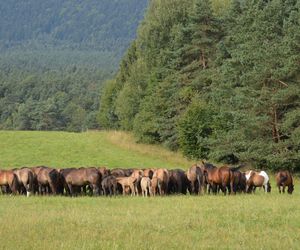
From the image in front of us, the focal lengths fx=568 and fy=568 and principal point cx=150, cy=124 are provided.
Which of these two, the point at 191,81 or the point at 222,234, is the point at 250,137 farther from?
the point at 222,234

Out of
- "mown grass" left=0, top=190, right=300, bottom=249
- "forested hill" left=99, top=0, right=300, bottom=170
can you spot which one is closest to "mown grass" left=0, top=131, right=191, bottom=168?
"forested hill" left=99, top=0, right=300, bottom=170

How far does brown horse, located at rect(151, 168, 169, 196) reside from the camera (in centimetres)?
2520

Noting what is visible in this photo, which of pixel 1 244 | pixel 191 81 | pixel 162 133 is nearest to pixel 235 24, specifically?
pixel 191 81

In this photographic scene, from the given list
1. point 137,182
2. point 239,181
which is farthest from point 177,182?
point 239,181

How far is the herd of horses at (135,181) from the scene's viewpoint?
25759mm

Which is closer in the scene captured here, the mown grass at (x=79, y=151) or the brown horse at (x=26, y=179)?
the brown horse at (x=26, y=179)

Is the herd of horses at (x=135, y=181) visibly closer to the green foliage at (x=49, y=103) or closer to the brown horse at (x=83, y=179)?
the brown horse at (x=83, y=179)

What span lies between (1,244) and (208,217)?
21.4ft

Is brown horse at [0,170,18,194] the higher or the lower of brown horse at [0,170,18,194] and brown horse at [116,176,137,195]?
the higher

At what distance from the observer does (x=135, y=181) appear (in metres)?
25.8

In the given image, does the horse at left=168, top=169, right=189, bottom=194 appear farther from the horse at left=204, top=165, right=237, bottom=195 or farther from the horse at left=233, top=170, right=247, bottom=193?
the horse at left=233, top=170, right=247, bottom=193

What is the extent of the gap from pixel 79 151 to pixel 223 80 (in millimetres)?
15079

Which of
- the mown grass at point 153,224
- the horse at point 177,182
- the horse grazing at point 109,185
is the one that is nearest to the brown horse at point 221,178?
the horse at point 177,182

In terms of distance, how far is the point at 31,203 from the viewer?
21.5 metres
